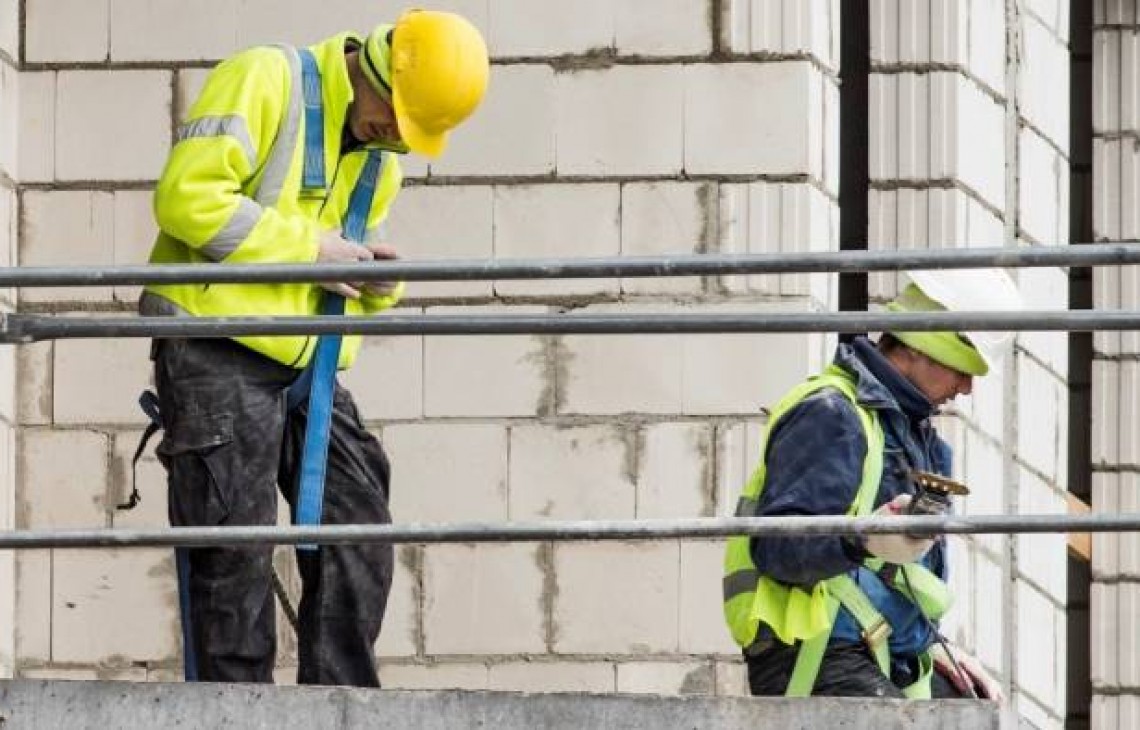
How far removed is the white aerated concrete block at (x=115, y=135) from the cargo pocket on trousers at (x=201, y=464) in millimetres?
2903

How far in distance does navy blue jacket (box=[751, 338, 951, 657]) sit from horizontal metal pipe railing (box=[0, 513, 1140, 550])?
899 millimetres

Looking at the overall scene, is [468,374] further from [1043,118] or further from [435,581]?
[1043,118]

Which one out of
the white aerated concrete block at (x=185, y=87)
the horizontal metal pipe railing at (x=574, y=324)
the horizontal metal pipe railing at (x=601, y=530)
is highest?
the white aerated concrete block at (x=185, y=87)

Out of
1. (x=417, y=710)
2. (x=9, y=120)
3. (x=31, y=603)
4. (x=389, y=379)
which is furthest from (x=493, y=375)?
(x=417, y=710)

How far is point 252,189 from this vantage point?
10.7m

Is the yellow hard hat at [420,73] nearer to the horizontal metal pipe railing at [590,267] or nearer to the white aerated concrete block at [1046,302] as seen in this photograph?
the horizontal metal pipe railing at [590,267]

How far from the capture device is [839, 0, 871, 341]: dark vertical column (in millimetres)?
14555

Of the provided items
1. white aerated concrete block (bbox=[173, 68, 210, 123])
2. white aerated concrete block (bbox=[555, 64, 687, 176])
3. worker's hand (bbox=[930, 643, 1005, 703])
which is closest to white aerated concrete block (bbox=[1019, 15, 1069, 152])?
white aerated concrete block (bbox=[555, 64, 687, 176])

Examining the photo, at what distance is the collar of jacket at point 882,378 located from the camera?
10.5m

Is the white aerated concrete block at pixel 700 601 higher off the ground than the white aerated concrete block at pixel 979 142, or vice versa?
the white aerated concrete block at pixel 979 142

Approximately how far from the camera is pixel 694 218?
43.8 feet

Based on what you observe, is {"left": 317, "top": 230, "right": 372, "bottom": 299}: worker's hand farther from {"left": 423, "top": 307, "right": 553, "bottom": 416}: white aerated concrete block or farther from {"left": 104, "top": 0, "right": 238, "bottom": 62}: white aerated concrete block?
{"left": 104, "top": 0, "right": 238, "bottom": 62}: white aerated concrete block

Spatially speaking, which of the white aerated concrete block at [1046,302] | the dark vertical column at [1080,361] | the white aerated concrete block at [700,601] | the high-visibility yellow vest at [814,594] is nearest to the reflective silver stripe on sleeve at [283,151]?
the high-visibility yellow vest at [814,594]

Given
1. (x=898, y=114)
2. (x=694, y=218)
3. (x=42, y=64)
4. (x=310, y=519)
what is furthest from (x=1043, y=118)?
(x=310, y=519)
